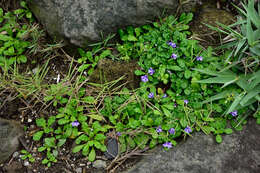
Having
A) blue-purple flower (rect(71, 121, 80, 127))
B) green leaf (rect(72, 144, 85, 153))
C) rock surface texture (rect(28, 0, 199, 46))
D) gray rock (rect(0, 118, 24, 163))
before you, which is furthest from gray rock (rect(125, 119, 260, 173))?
rock surface texture (rect(28, 0, 199, 46))

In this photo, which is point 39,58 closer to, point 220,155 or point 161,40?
point 161,40

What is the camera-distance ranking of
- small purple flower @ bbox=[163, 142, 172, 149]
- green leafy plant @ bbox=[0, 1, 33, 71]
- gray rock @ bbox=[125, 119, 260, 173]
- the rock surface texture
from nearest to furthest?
gray rock @ bbox=[125, 119, 260, 173], small purple flower @ bbox=[163, 142, 172, 149], the rock surface texture, green leafy plant @ bbox=[0, 1, 33, 71]

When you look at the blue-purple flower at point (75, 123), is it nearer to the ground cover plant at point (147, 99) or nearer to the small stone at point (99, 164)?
the ground cover plant at point (147, 99)

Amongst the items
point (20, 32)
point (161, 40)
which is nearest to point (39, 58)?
point (20, 32)

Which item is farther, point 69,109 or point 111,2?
point 111,2

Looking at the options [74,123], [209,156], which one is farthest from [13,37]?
[209,156]

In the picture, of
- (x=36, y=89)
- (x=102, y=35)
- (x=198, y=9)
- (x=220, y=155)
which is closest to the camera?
(x=220, y=155)

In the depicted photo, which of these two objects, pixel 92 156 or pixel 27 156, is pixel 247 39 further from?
pixel 27 156

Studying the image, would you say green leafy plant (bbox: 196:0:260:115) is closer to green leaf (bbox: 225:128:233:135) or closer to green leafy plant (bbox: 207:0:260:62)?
green leafy plant (bbox: 207:0:260:62)
